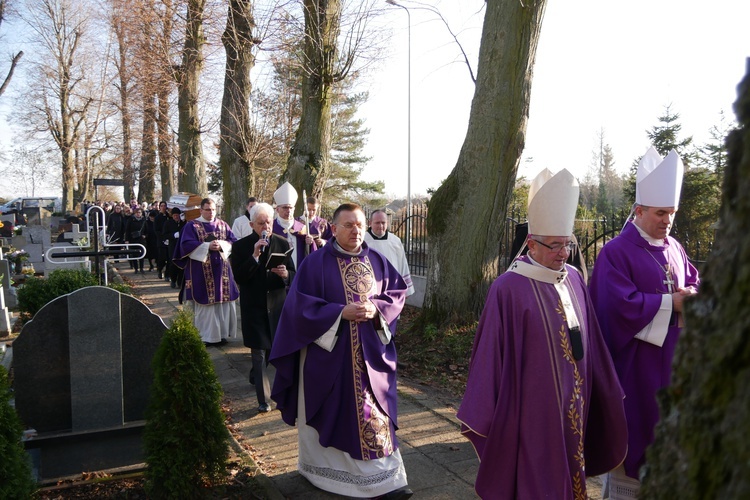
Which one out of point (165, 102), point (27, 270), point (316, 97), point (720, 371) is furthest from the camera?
point (165, 102)

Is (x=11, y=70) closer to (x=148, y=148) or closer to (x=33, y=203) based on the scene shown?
(x=148, y=148)

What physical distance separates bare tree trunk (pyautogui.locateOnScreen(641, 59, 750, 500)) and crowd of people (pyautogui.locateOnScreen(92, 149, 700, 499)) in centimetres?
209

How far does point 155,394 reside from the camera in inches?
163

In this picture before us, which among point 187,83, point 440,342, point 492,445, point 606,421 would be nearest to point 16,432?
point 492,445

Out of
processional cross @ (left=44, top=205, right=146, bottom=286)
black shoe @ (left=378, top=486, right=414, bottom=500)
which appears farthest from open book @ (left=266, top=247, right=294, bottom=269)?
black shoe @ (left=378, top=486, right=414, bottom=500)

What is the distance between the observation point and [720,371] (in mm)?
1042

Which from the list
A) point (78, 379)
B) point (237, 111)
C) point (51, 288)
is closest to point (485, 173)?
point (78, 379)

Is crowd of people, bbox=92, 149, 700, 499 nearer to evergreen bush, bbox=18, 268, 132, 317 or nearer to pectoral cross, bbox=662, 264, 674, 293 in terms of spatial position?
pectoral cross, bbox=662, 264, 674, 293

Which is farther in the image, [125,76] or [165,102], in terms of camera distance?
[125,76]

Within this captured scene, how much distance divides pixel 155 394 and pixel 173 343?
1.19ft

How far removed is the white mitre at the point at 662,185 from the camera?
408 cm

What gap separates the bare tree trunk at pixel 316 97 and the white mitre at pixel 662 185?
790cm

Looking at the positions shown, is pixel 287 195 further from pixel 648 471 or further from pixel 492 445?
pixel 648 471

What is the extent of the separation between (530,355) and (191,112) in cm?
1760
